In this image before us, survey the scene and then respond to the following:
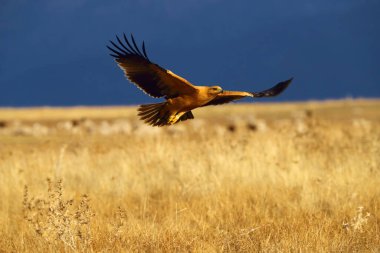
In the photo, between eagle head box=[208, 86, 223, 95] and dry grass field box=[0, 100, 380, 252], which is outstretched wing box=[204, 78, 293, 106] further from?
dry grass field box=[0, 100, 380, 252]

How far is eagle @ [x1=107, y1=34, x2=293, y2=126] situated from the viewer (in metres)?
6.41

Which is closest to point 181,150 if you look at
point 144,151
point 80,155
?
point 144,151

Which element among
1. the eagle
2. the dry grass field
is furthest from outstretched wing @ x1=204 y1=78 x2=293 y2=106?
the dry grass field

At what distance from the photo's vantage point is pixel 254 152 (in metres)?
11.2

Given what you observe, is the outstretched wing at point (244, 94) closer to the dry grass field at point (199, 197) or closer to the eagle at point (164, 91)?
the eagle at point (164, 91)

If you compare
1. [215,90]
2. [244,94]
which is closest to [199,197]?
[244,94]

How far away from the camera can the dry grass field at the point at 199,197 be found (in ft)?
20.1

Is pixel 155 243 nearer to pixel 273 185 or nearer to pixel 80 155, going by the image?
pixel 273 185

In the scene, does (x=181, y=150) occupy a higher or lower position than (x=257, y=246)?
higher

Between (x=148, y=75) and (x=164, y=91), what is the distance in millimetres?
325

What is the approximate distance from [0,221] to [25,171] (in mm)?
3191

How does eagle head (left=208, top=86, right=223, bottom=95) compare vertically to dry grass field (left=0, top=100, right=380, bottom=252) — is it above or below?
above

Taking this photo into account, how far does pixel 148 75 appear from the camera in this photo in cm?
696

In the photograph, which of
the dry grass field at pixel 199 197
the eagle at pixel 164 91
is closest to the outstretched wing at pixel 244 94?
the eagle at pixel 164 91
